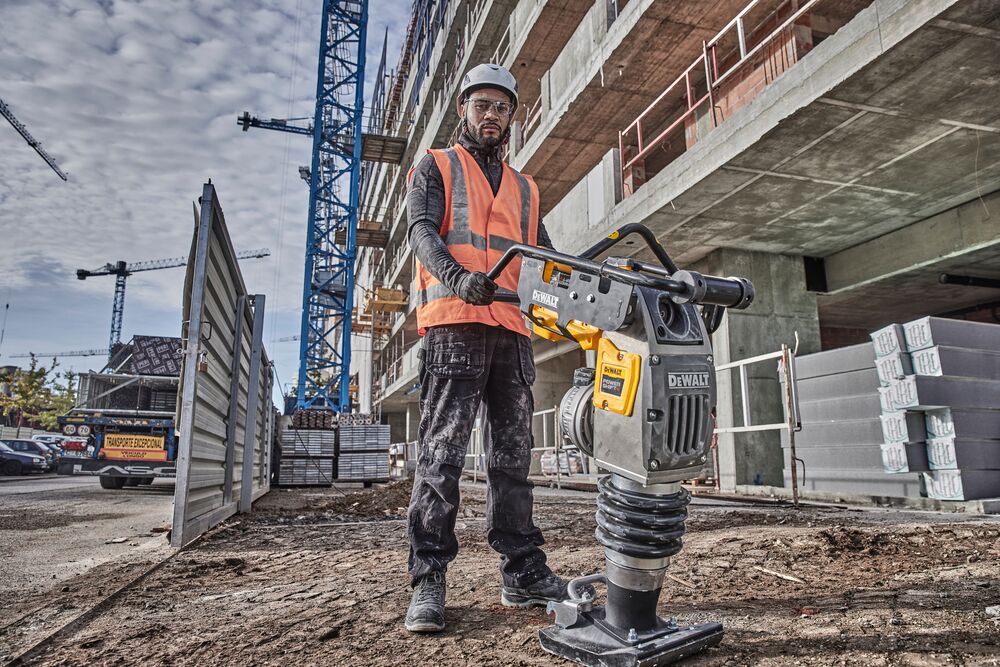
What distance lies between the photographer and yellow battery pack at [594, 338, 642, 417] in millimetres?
1560

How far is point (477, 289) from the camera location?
6.34 ft

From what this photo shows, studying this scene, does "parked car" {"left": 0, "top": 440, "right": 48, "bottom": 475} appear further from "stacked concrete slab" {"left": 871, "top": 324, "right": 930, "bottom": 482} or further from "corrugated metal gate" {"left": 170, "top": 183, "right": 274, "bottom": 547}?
"stacked concrete slab" {"left": 871, "top": 324, "right": 930, "bottom": 482}

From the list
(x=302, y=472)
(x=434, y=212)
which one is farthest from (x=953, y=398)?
(x=302, y=472)

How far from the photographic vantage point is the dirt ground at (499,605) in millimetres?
1631

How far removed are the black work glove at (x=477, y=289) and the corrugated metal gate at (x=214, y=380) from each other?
2.33 meters

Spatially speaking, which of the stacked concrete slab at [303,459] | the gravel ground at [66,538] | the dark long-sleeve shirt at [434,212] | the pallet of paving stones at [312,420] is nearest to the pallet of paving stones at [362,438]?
the pallet of paving stones at [312,420]

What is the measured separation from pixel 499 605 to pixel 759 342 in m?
8.40

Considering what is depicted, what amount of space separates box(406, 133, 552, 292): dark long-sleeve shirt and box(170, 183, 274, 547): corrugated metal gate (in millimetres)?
1852

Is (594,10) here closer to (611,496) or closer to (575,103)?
(575,103)

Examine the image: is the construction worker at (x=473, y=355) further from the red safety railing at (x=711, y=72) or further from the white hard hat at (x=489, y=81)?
the red safety railing at (x=711, y=72)

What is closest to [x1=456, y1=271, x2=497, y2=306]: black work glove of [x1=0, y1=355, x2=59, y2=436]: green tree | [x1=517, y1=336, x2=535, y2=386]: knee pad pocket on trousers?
[x1=517, y1=336, x2=535, y2=386]: knee pad pocket on trousers

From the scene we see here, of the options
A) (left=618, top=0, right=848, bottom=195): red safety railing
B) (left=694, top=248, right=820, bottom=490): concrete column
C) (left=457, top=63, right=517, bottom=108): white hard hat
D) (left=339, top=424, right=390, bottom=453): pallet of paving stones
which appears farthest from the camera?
(left=339, top=424, right=390, bottom=453): pallet of paving stones

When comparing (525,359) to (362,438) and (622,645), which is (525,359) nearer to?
(622,645)

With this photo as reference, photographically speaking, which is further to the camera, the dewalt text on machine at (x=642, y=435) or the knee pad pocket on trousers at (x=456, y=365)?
the knee pad pocket on trousers at (x=456, y=365)
